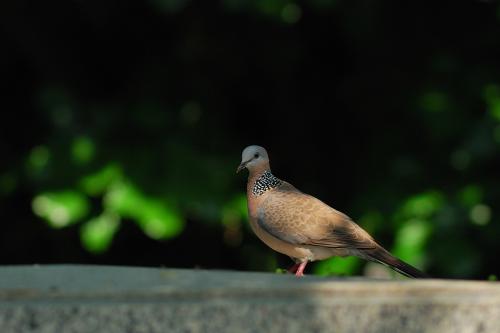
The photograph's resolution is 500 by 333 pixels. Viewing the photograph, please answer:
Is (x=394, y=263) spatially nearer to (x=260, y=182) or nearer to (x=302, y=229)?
(x=302, y=229)

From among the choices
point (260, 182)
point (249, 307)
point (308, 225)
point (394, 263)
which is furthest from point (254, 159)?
point (249, 307)

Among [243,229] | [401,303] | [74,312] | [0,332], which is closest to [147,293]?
[74,312]

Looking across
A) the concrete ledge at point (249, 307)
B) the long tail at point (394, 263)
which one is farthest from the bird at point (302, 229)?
the concrete ledge at point (249, 307)

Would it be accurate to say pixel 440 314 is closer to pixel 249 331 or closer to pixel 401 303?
pixel 401 303

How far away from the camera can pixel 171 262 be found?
17.1 ft

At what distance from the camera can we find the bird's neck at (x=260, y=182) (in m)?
3.02

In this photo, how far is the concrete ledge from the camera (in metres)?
2.04

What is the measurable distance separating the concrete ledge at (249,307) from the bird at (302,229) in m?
0.67

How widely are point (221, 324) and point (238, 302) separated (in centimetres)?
7

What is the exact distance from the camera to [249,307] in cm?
208

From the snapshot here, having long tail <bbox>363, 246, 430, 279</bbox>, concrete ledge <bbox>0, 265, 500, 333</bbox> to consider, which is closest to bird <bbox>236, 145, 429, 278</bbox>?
long tail <bbox>363, 246, 430, 279</bbox>

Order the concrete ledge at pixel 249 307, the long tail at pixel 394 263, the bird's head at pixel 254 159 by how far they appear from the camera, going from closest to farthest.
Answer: the concrete ledge at pixel 249 307
the long tail at pixel 394 263
the bird's head at pixel 254 159

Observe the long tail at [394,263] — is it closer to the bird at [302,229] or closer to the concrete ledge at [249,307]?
the bird at [302,229]

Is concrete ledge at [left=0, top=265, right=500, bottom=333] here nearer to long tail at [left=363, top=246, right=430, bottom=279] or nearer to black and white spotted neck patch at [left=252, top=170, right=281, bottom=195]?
long tail at [left=363, top=246, right=430, bottom=279]
